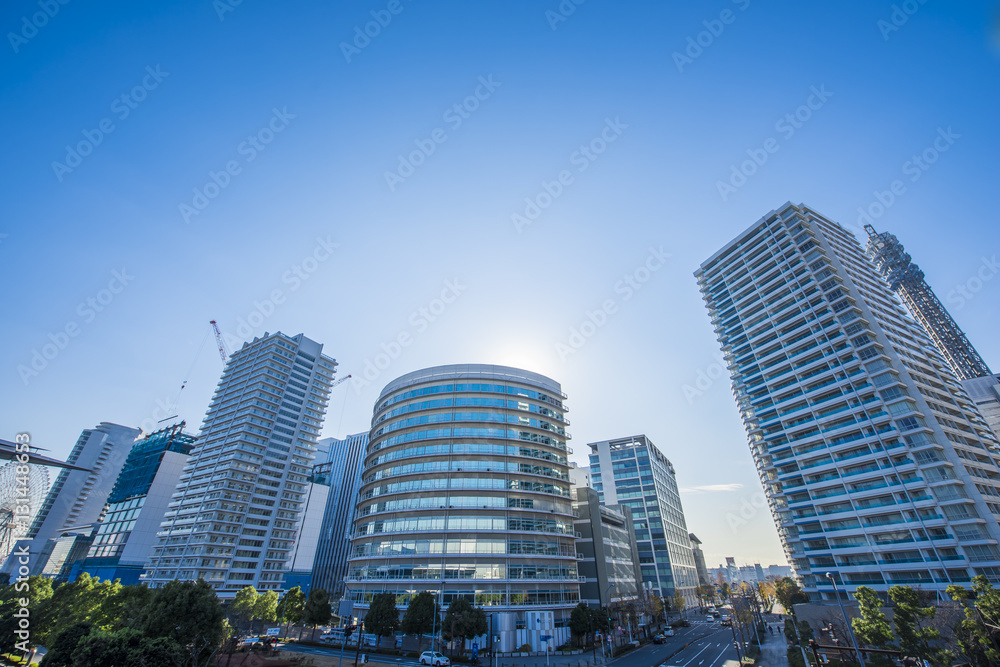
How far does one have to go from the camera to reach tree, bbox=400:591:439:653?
52344 mm

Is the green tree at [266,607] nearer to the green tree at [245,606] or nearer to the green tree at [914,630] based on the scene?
the green tree at [245,606]

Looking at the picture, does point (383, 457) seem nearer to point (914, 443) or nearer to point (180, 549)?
point (180, 549)

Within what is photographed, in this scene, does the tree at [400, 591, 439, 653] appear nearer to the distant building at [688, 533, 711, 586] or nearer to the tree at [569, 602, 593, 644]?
the tree at [569, 602, 593, 644]

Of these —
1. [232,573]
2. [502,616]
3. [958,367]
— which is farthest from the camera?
[958,367]

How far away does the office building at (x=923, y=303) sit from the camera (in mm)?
129375

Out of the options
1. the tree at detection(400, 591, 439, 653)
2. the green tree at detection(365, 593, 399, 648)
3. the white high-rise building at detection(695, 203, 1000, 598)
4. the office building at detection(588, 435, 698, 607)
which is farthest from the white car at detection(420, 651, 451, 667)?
the office building at detection(588, 435, 698, 607)

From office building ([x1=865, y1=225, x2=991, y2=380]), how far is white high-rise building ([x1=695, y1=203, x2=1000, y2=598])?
57246 mm

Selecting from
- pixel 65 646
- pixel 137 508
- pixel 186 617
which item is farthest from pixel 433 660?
pixel 137 508

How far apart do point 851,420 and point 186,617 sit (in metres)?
90.1

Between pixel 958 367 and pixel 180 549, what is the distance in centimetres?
22043

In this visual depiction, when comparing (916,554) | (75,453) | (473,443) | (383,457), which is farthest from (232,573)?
(75,453)

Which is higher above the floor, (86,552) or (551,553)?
(86,552)

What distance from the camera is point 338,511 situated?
154m

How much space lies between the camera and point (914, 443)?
63344 mm
